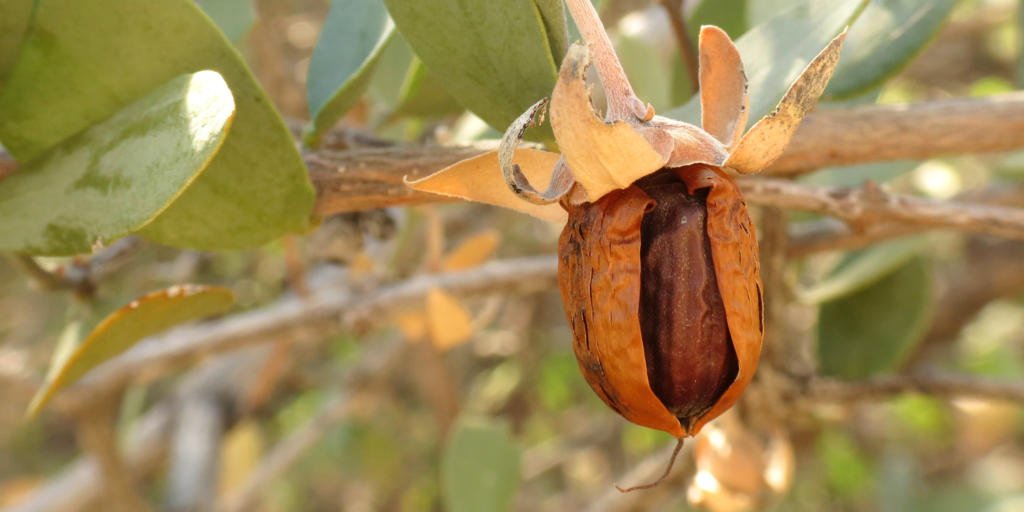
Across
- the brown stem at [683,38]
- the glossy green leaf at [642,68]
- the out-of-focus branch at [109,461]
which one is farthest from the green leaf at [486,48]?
the out-of-focus branch at [109,461]

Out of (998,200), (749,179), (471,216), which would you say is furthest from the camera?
(471,216)

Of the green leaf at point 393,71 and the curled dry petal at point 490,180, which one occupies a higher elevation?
the curled dry petal at point 490,180

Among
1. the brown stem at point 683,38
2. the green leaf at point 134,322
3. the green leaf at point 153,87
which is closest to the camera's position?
the green leaf at point 153,87

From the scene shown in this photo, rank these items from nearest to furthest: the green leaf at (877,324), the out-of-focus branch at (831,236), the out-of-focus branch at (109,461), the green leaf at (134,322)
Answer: the green leaf at (134,322), the out-of-focus branch at (831,236), the green leaf at (877,324), the out-of-focus branch at (109,461)

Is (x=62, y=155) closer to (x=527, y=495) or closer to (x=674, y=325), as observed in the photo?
(x=674, y=325)

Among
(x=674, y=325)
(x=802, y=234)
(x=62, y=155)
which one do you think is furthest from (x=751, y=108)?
(x=802, y=234)

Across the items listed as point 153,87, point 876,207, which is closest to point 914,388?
point 876,207

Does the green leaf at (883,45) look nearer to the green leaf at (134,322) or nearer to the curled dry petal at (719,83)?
the curled dry petal at (719,83)

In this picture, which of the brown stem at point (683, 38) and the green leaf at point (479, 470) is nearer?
the brown stem at point (683, 38)
